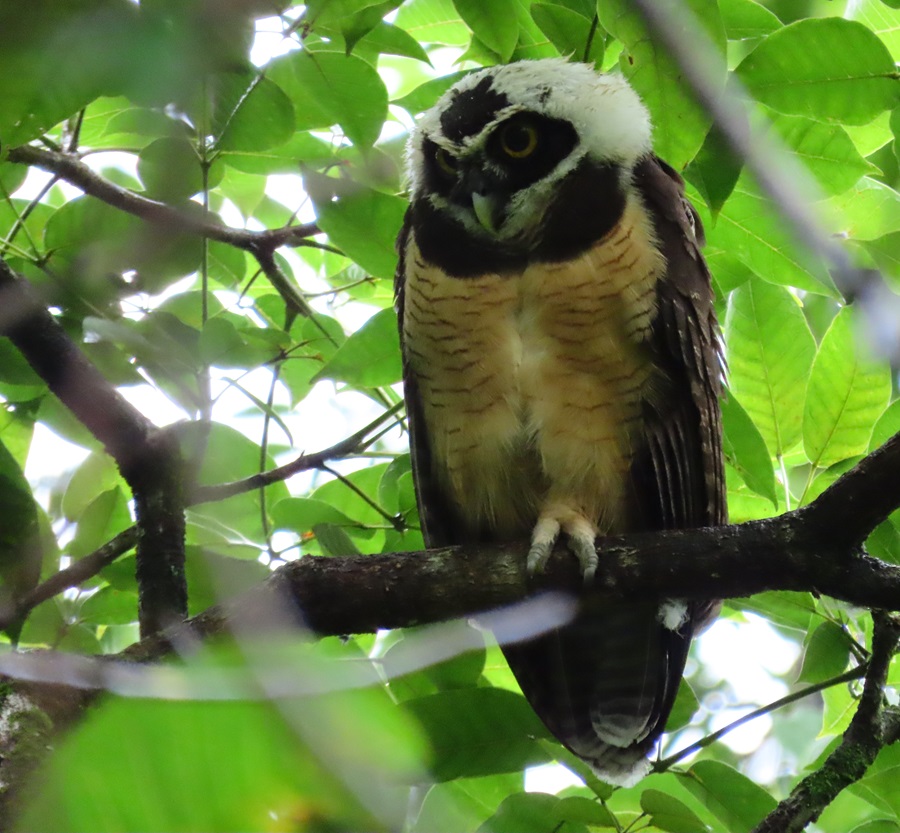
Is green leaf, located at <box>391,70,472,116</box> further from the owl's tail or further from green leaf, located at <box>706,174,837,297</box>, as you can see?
the owl's tail

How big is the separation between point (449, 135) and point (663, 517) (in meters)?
1.34

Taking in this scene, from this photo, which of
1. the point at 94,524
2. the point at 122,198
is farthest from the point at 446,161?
the point at 94,524

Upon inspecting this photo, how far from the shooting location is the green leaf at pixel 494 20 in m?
2.27

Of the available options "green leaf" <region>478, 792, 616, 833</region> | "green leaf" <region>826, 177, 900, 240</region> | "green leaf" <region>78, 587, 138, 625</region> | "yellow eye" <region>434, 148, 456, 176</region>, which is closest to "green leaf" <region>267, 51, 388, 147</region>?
"yellow eye" <region>434, 148, 456, 176</region>

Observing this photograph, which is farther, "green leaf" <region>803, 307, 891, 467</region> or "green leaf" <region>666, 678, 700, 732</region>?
"green leaf" <region>666, 678, 700, 732</region>

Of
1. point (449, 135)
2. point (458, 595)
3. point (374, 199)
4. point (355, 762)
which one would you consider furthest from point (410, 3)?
point (355, 762)

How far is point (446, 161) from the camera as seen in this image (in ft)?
10.1

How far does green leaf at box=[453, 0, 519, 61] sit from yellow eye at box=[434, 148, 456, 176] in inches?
29.1

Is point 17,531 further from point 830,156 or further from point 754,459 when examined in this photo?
point 830,156

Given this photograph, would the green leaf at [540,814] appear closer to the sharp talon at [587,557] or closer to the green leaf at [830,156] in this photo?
the sharp talon at [587,557]

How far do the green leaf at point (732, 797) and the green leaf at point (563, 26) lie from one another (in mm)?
1689

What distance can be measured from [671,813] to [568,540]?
69 cm

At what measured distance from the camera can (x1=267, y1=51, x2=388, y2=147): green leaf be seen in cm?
235

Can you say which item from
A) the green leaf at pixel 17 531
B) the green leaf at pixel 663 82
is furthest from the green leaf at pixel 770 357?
the green leaf at pixel 17 531
